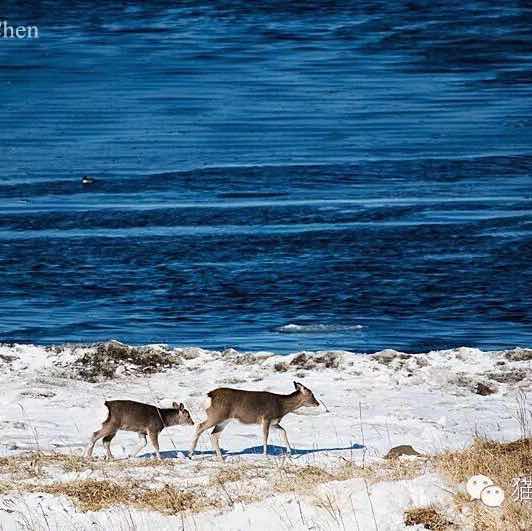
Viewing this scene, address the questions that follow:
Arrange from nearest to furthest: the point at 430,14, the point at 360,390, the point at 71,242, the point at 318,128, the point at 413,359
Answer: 1. the point at 360,390
2. the point at 413,359
3. the point at 71,242
4. the point at 318,128
5. the point at 430,14

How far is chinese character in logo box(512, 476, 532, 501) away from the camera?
9126mm

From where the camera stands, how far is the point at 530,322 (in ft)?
67.4

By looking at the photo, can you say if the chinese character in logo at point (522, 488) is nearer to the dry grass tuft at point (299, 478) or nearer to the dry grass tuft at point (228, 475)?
the dry grass tuft at point (299, 478)

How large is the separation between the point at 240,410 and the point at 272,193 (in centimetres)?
2050

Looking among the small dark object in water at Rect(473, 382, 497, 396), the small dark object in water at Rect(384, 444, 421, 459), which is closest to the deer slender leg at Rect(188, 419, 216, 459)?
the small dark object in water at Rect(384, 444, 421, 459)

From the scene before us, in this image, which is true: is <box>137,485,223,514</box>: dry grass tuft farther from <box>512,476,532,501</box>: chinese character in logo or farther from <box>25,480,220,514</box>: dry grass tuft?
<box>512,476,532,501</box>: chinese character in logo

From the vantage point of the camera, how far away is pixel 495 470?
382 inches

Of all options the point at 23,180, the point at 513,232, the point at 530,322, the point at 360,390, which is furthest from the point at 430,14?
the point at 360,390

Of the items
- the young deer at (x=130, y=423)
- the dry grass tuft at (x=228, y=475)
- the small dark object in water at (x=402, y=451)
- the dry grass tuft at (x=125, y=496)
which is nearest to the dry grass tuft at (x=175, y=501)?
the dry grass tuft at (x=125, y=496)

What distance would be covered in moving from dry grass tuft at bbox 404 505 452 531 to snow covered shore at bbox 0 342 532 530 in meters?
0.08

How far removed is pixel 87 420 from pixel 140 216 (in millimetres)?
16008

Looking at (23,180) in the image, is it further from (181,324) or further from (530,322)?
(530,322)

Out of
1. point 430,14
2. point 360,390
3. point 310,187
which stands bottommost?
point 430,14

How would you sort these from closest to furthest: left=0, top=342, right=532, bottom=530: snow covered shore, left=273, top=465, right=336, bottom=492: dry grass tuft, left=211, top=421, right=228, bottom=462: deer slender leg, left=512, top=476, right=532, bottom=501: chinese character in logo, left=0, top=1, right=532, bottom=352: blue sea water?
left=512, top=476, right=532, bottom=501: chinese character in logo < left=0, top=342, right=532, bottom=530: snow covered shore < left=273, top=465, right=336, bottom=492: dry grass tuft < left=211, top=421, right=228, bottom=462: deer slender leg < left=0, top=1, right=532, bottom=352: blue sea water
